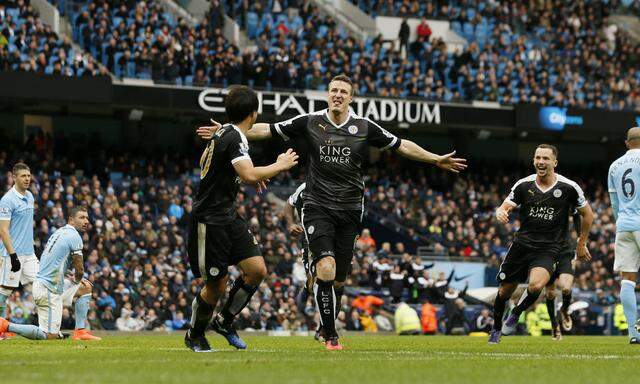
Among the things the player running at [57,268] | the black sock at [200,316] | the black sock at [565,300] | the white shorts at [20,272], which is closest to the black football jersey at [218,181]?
the black sock at [200,316]

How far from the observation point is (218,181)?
1107 cm

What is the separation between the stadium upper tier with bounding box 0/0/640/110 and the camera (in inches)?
1455

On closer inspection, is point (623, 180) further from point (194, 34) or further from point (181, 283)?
point (194, 34)

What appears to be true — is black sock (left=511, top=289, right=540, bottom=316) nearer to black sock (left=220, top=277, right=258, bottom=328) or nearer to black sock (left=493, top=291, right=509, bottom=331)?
black sock (left=493, top=291, right=509, bottom=331)

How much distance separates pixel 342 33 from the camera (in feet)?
144

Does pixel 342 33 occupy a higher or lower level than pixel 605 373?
higher

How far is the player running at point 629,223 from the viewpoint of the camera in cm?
1473

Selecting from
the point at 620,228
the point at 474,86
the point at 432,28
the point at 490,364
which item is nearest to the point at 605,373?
the point at 490,364

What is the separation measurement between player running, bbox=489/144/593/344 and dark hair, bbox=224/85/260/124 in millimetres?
5395

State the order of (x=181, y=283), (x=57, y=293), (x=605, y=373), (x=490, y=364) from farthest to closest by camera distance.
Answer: (x=181, y=283)
(x=57, y=293)
(x=490, y=364)
(x=605, y=373)

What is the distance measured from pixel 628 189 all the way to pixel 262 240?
62.0 ft

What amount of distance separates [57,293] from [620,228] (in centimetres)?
759

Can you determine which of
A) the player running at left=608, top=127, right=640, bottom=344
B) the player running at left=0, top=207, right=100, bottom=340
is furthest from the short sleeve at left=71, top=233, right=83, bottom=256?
the player running at left=608, top=127, right=640, bottom=344

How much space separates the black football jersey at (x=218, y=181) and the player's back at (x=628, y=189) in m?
5.93
